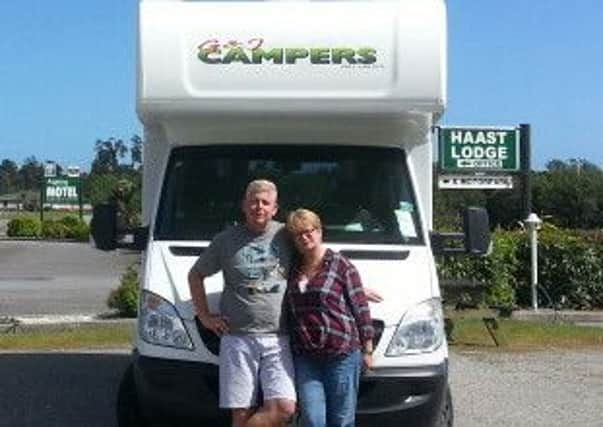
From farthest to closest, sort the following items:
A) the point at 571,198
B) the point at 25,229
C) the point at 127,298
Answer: the point at 25,229
the point at 571,198
the point at 127,298

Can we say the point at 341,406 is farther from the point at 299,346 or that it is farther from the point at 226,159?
the point at 226,159

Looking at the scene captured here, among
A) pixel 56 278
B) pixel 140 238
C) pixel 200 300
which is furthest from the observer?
pixel 56 278

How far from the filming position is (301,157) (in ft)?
26.0

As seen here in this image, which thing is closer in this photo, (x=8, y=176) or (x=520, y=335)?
(x=520, y=335)

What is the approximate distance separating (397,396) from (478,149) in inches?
466

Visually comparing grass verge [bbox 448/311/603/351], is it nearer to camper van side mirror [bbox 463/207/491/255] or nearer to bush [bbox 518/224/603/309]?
bush [bbox 518/224/603/309]

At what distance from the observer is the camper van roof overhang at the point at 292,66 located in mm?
7387

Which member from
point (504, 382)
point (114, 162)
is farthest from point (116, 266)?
point (114, 162)

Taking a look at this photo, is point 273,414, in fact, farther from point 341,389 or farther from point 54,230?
point 54,230

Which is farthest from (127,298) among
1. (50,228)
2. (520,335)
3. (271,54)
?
(50,228)

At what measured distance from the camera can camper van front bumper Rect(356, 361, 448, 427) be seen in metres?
6.62

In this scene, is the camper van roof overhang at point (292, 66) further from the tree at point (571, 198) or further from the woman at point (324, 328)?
the tree at point (571, 198)

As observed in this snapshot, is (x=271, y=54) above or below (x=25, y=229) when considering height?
above

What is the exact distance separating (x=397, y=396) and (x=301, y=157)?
2.02m
